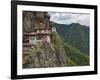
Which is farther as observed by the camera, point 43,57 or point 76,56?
point 76,56

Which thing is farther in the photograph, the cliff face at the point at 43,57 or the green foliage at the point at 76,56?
the green foliage at the point at 76,56

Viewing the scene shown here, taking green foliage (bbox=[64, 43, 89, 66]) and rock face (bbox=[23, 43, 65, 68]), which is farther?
green foliage (bbox=[64, 43, 89, 66])

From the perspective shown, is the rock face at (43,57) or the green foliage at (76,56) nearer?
the rock face at (43,57)

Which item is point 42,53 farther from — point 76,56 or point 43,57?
point 76,56

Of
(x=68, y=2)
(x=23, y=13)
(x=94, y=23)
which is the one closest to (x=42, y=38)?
(x=23, y=13)

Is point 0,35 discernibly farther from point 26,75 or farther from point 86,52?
point 86,52

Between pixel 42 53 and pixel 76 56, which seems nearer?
pixel 42 53

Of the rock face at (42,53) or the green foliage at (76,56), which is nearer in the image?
the rock face at (42,53)

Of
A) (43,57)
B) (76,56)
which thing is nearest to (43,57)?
(43,57)

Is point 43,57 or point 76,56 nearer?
point 43,57

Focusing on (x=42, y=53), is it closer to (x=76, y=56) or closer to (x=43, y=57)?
(x=43, y=57)
